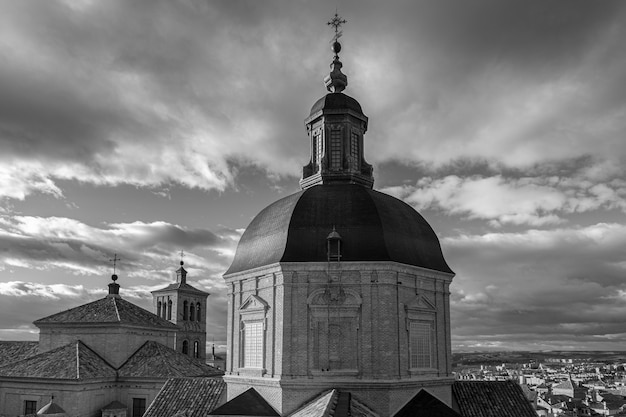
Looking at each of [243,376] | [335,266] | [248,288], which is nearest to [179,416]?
[243,376]

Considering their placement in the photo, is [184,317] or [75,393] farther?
[184,317]

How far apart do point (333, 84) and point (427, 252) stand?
872 centimetres

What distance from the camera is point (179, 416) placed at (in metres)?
23.2

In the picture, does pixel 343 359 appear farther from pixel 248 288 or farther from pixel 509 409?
pixel 509 409

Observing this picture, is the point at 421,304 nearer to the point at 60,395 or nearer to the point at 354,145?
the point at 354,145

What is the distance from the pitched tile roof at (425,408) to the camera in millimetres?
20094

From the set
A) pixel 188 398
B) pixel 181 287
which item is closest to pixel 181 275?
pixel 181 287

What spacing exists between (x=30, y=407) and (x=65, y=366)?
276 centimetres

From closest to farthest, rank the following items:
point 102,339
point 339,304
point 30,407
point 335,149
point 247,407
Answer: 1. point 247,407
2. point 339,304
3. point 335,149
4. point 30,407
5. point 102,339

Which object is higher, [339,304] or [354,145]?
[354,145]

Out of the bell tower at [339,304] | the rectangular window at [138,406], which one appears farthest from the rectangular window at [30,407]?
the bell tower at [339,304]

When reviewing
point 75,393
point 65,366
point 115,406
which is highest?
point 65,366

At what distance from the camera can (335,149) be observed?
25.2 m

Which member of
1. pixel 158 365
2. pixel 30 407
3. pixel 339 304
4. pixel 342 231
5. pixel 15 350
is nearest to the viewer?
pixel 339 304
